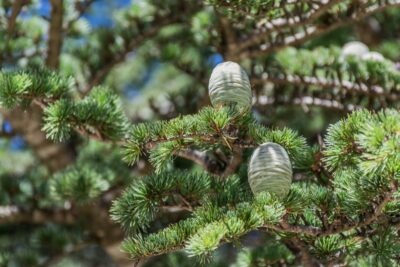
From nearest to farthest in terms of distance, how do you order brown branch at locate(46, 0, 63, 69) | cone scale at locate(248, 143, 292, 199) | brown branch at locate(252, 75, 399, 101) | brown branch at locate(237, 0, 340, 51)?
cone scale at locate(248, 143, 292, 199)
brown branch at locate(237, 0, 340, 51)
brown branch at locate(252, 75, 399, 101)
brown branch at locate(46, 0, 63, 69)

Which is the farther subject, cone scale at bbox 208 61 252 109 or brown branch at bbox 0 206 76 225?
brown branch at bbox 0 206 76 225

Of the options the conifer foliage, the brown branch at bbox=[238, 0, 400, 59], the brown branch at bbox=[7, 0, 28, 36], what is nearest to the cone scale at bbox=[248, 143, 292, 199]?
the conifer foliage

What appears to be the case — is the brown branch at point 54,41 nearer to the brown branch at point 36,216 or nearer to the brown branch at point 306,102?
the brown branch at point 36,216

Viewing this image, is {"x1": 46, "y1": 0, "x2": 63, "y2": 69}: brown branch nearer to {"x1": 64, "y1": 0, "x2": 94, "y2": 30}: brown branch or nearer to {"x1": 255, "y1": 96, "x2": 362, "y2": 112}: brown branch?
{"x1": 64, "y1": 0, "x2": 94, "y2": 30}: brown branch

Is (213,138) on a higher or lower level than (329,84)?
higher

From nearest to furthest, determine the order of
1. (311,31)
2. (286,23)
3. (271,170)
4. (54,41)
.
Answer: (271,170) → (286,23) → (311,31) → (54,41)

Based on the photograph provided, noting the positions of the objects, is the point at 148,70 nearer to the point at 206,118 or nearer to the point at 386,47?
the point at 386,47

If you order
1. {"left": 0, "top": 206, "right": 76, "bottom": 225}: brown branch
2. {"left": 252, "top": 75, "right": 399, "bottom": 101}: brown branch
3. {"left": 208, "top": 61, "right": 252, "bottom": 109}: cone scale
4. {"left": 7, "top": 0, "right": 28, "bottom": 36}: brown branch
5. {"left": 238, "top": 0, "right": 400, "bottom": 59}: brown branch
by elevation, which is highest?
{"left": 208, "top": 61, "right": 252, "bottom": 109}: cone scale

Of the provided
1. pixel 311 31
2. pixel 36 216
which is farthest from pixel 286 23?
pixel 36 216

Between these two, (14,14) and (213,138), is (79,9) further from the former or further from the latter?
(213,138)
